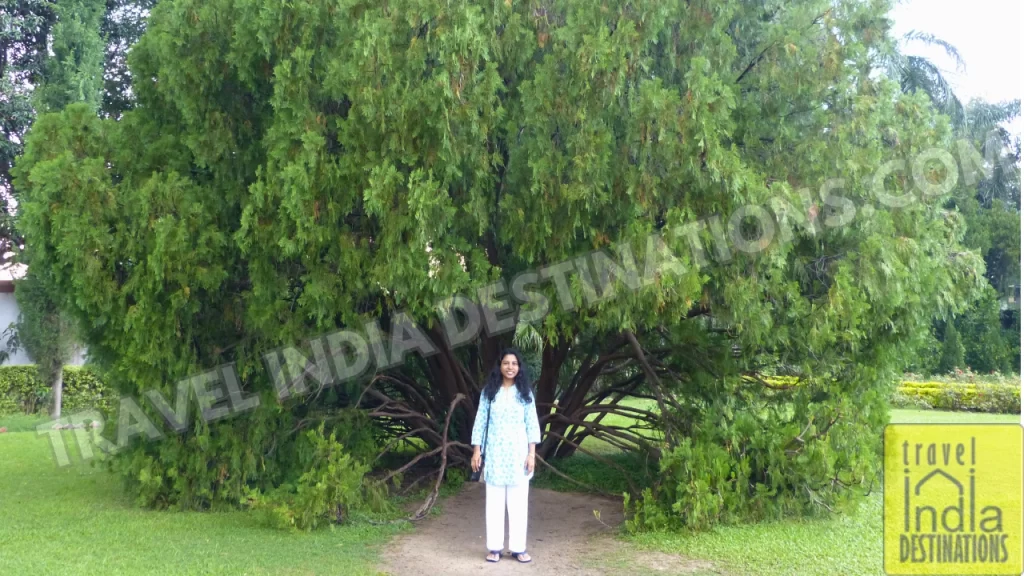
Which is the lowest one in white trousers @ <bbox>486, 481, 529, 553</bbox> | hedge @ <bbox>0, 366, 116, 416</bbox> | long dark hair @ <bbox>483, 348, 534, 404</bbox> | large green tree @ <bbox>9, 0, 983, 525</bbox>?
hedge @ <bbox>0, 366, 116, 416</bbox>

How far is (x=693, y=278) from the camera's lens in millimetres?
Result: 5332

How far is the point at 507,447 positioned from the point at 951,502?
406 cm

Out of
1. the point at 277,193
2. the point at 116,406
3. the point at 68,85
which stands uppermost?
the point at 68,85

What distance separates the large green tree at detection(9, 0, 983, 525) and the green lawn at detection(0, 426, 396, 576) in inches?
18.9

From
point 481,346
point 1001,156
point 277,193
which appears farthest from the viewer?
point 1001,156

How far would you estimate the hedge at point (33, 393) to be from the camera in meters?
15.2

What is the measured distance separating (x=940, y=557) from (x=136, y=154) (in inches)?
258

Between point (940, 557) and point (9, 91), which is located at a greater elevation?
point (9, 91)

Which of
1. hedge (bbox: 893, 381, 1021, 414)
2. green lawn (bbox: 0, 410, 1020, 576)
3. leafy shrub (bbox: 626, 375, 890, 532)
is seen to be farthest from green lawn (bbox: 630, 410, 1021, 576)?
hedge (bbox: 893, 381, 1021, 414)

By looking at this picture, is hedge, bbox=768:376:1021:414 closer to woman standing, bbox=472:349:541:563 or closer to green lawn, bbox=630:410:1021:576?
green lawn, bbox=630:410:1021:576

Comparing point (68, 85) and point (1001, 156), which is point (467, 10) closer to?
point (68, 85)

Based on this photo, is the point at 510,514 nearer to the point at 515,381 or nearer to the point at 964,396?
the point at 515,381

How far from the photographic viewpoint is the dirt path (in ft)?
17.6

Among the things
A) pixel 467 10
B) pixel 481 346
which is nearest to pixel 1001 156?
pixel 481 346
